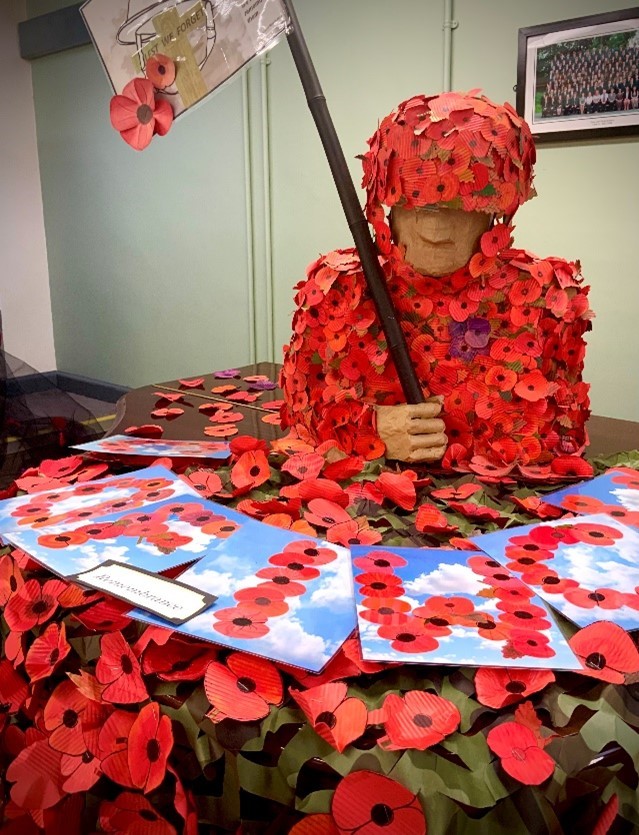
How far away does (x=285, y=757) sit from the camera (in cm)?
50

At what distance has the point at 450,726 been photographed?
0.49 meters

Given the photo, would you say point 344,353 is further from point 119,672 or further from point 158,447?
point 119,672

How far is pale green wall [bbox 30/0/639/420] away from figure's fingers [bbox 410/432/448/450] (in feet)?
3.21

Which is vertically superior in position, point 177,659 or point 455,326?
point 455,326

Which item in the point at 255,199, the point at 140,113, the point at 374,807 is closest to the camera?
the point at 374,807

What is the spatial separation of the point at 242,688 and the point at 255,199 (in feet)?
6.96

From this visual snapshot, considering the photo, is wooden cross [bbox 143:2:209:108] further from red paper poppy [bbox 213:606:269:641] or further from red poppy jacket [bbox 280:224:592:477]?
red paper poppy [bbox 213:606:269:641]

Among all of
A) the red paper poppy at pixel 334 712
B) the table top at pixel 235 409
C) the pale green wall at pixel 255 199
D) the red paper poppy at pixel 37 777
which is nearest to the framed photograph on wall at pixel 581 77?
the pale green wall at pixel 255 199

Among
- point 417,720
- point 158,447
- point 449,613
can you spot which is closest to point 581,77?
point 158,447

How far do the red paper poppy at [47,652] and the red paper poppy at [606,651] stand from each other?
412 millimetres

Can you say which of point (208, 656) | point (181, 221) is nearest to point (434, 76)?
point (181, 221)

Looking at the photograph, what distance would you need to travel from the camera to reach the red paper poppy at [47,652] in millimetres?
623

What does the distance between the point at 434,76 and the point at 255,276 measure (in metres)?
0.88

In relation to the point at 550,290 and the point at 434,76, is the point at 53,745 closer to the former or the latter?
the point at 550,290
